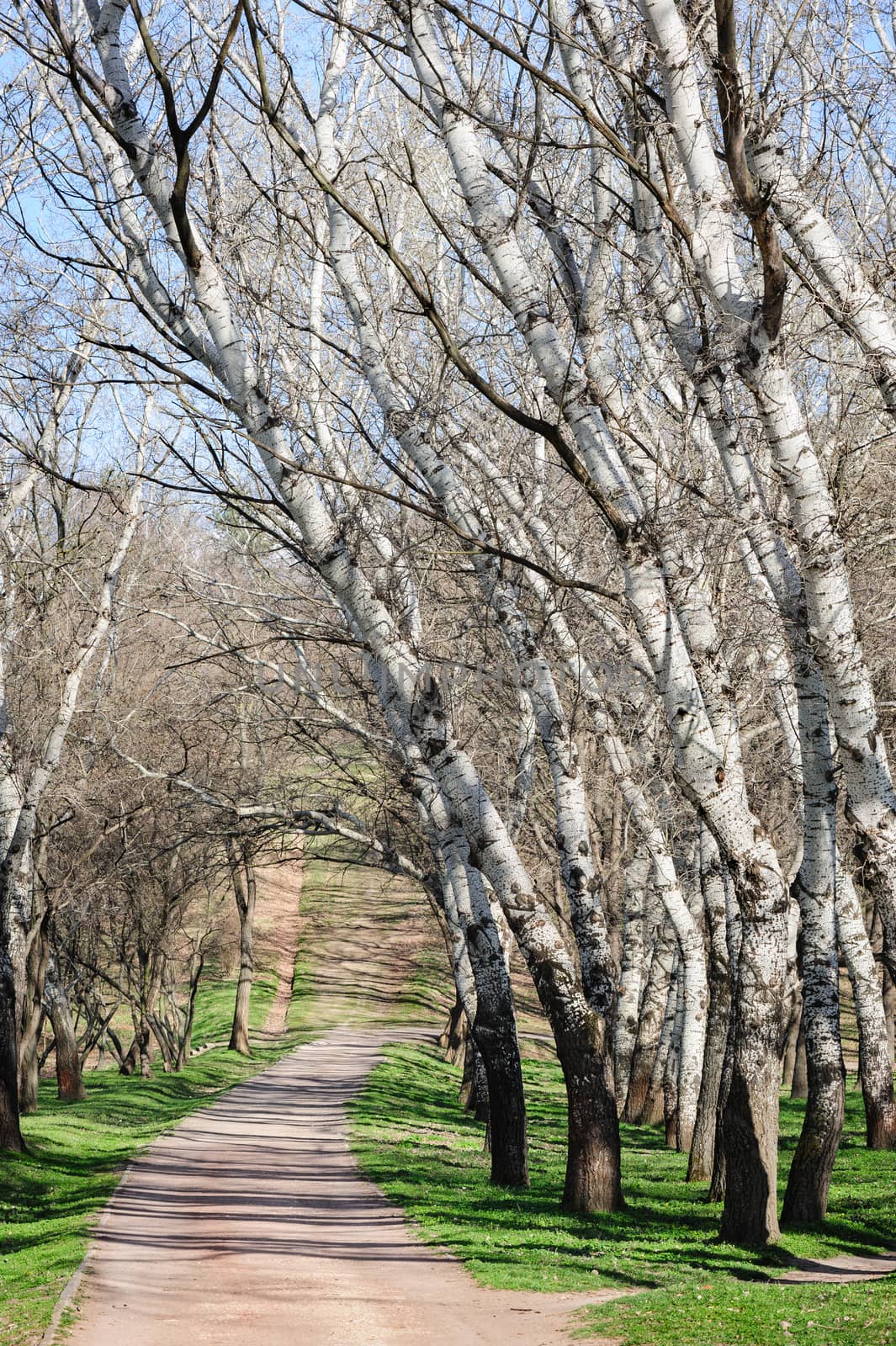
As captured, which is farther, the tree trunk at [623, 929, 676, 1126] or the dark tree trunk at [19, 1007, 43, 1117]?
the dark tree trunk at [19, 1007, 43, 1117]

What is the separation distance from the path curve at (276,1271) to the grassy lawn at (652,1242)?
1.14 feet

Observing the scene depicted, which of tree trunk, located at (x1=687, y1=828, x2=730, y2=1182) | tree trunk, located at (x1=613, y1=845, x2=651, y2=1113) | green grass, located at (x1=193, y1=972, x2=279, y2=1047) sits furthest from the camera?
green grass, located at (x1=193, y1=972, x2=279, y2=1047)

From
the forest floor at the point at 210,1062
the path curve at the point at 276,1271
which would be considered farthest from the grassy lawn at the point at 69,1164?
the path curve at the point at 276,1271

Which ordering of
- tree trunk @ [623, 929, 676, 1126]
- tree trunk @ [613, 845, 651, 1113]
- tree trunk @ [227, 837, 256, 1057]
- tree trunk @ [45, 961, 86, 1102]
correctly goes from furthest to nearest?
1. tree trunk @ [227, 837, 256, 1057]
2. tree trunk @ [45, 961, 86, 1102]
3. tree trunk @ [623, 929, 676, 1126]
4. tree trunk @ [613, 845, 651, 1113]

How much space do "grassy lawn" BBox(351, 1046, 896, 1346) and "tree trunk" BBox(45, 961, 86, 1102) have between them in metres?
8.39

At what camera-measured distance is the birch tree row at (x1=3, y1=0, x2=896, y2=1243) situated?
297 inches

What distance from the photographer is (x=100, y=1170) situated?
52.9ft

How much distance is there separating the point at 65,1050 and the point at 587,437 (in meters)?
21.0

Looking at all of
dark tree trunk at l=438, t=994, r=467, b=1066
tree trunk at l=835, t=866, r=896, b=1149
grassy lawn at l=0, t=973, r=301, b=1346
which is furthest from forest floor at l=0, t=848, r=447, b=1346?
tree trunk at l=835, t=866, r=896, b=1149

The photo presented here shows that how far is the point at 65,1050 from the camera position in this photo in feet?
82.3

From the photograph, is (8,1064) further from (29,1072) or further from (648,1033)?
(648,1033)

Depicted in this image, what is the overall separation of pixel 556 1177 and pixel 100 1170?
614 centimetres

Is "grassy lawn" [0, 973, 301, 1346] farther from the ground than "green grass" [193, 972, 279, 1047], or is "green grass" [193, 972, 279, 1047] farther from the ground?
"green grass" [193, 972, 279, 1047]

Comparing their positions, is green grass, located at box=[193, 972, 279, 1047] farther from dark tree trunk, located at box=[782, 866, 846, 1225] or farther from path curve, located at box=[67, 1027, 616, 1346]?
dark tree trunk, located at box=[782, 866, 846, 1225]
